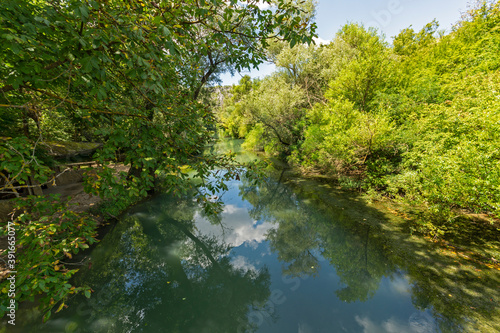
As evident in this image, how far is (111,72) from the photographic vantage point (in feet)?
11.5

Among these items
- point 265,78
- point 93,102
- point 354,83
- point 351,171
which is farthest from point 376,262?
point 265,78

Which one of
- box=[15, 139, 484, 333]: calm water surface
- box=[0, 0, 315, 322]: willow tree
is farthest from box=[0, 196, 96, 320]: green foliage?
box=[15, 139, 484, 333]: calm water surface

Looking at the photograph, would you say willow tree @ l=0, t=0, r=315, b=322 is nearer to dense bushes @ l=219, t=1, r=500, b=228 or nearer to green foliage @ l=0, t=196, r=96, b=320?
green foliage @ l=0, t=196, r=96, b=320

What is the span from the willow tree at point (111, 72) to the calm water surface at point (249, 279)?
2.54 meters

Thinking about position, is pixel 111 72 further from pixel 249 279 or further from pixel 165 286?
pixel 249 279

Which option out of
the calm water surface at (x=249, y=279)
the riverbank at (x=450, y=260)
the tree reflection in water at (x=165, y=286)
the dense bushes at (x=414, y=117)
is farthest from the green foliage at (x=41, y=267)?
the dense bushes at (x=414, y=117)

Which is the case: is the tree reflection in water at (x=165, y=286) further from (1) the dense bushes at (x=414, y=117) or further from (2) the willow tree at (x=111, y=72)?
(1) the dense bushes at (x=414, y=117)

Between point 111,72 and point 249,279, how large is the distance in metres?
6.96

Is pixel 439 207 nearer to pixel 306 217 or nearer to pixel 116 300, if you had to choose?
pixel 306 217

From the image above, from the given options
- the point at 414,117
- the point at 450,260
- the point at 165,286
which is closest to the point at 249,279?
the point at 165,286

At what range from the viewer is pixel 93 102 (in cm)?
321

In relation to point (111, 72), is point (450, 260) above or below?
below

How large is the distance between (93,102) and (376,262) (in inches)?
368

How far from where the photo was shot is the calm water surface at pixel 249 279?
4848 millimetres
